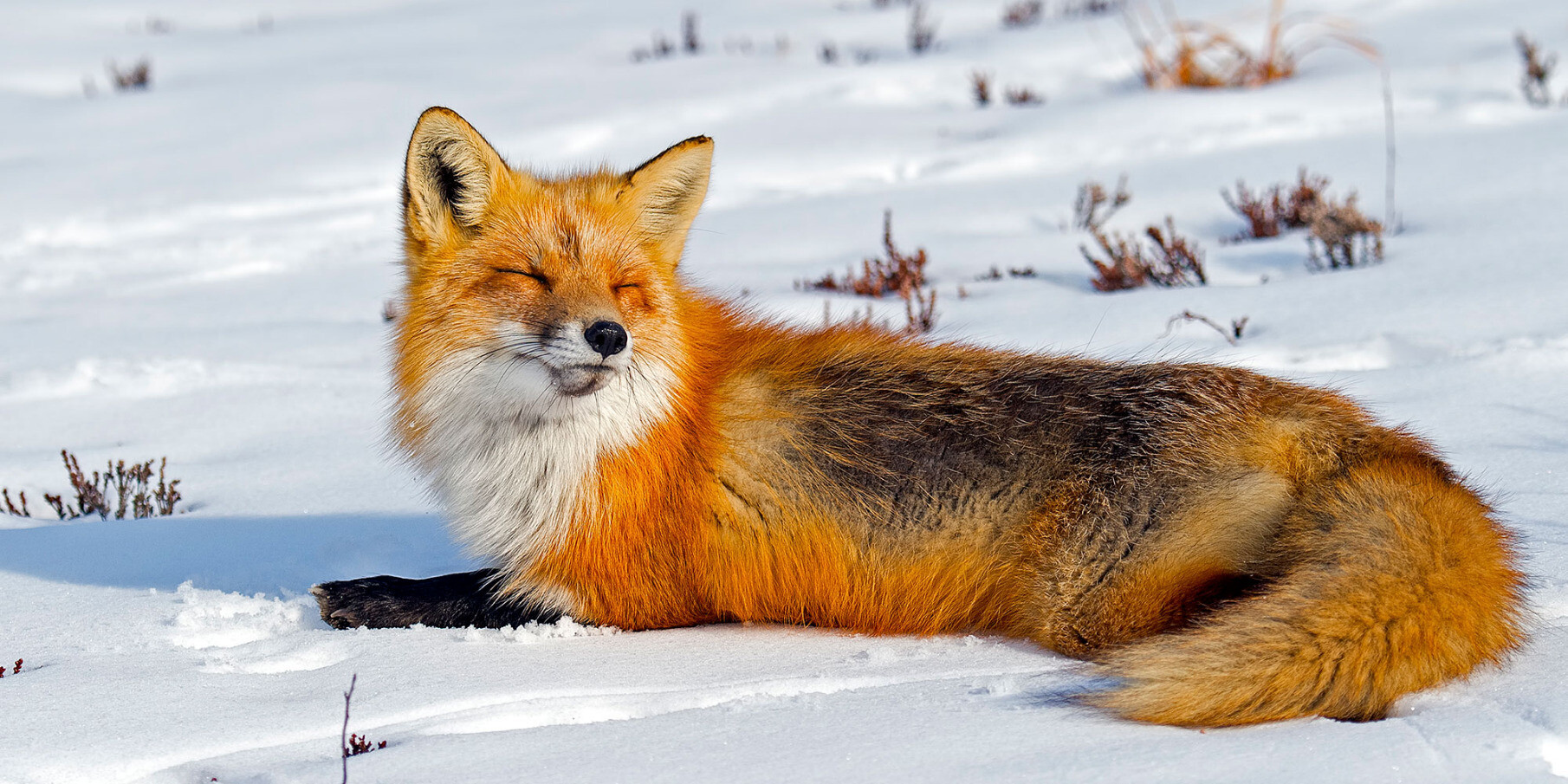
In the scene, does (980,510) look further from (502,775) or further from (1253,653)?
Result: (502,775)

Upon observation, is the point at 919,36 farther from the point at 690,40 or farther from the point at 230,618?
the point at 230,618

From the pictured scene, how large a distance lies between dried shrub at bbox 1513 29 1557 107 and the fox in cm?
593

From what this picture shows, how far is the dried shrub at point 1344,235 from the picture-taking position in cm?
583

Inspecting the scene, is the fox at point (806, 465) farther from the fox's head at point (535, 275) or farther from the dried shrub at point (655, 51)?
the dried shrub at point (655, 51)

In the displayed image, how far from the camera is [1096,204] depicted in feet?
22.4

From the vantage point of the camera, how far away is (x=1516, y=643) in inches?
104

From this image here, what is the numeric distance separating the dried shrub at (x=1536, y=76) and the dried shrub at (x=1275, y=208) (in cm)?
202

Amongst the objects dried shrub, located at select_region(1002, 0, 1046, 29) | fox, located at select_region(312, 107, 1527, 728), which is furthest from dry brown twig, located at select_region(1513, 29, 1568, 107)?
fox, located at select_region(312, 107, 1527, 728)

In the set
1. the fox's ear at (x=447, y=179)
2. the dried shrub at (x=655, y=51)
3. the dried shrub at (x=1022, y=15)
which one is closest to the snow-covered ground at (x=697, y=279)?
the dried shrub at (x=655, y=51)

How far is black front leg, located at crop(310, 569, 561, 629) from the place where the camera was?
3154mm

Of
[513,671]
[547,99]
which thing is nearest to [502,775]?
[513,671]

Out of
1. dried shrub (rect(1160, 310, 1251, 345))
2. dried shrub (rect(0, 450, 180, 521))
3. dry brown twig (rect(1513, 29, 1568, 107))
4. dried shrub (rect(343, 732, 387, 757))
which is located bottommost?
dried shrub (rect(343, 732, 387, 757))

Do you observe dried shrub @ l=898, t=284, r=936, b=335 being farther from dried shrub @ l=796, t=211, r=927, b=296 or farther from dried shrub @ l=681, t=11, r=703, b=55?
dried shrub @ l=681, t=11, r=703, b=55

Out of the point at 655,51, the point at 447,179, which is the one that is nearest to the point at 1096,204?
the point at 447,179
